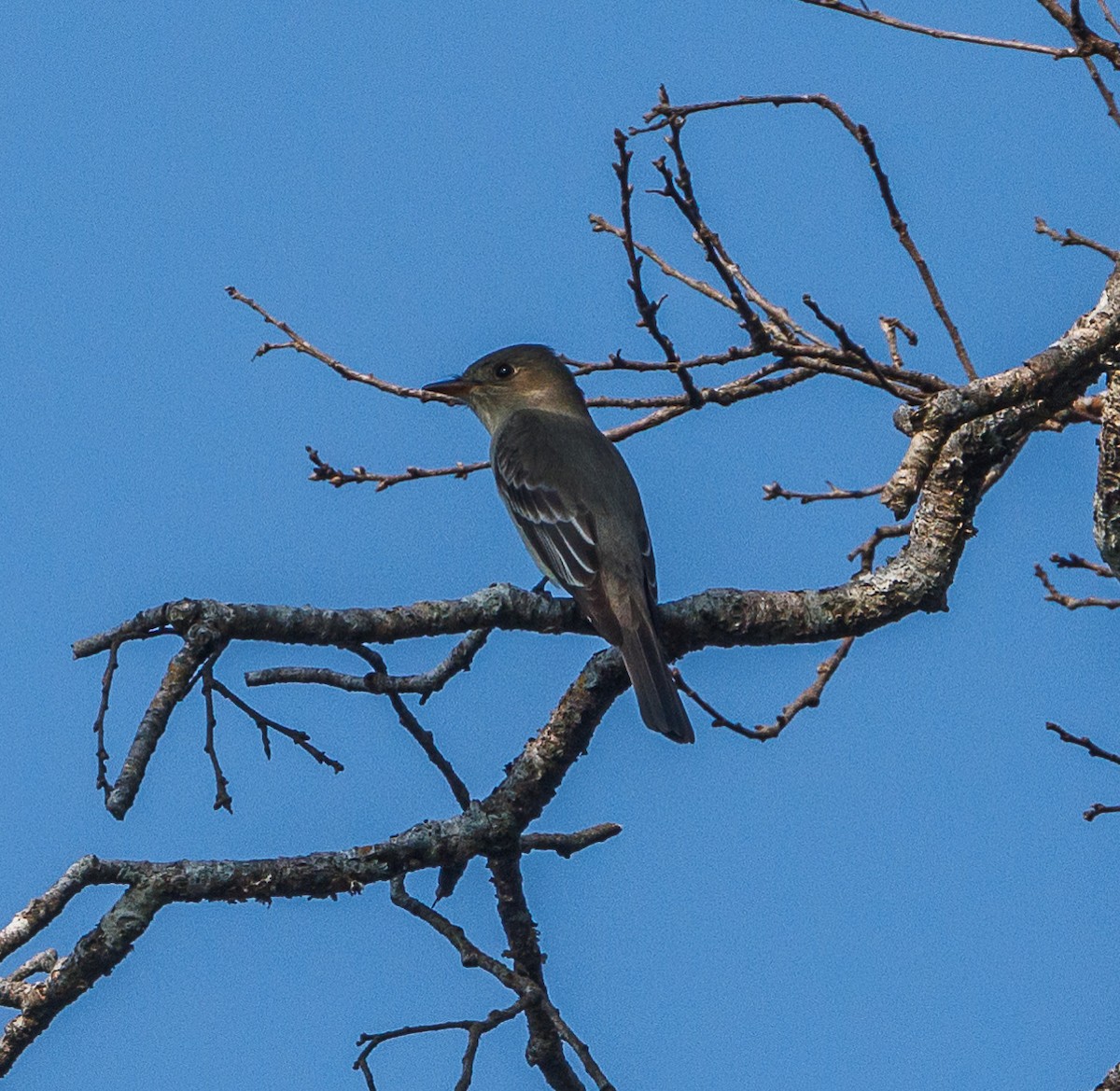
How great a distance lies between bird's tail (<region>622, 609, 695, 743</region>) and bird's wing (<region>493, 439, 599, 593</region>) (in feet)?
2.95

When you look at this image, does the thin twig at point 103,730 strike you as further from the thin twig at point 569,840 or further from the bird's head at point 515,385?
the bird's head at point 515,385

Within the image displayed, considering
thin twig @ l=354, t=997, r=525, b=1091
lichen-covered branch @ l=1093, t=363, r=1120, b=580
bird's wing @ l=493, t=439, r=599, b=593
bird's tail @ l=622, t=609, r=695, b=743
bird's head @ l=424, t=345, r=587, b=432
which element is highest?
bird's head @ l=424, t=345, r=587, b=432

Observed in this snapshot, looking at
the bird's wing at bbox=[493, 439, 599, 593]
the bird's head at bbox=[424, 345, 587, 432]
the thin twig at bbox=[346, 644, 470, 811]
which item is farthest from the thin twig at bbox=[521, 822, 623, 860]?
the bird's head at bbox=[424, 345, 587, 432]

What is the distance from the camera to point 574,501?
8.30m

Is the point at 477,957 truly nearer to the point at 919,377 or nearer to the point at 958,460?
the point at 958,460

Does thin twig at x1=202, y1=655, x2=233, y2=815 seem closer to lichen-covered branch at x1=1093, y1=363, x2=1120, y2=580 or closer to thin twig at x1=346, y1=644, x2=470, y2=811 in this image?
thin twig at x1=346, y1=644, x2=470, y2=811

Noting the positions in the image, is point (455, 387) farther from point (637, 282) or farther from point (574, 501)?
point (637, 282)

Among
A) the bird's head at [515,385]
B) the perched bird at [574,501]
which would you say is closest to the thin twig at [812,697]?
the perched bird at [574,501]

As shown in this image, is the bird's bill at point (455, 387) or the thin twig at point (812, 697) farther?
the bird's bill at point (455, 387)

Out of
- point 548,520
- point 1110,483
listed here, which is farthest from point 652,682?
point 548,520

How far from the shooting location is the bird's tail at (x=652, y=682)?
20.3 ft

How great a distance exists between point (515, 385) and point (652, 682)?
401 cm

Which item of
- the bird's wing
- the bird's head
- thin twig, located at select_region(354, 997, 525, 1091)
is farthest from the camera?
the bird's head

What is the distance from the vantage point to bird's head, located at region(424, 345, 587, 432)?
9.84 m
